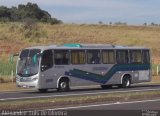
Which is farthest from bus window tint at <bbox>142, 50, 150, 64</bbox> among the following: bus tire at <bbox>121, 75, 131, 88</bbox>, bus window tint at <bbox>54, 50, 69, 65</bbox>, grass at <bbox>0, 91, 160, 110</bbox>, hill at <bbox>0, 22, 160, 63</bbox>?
hill at <bbox>0, 22, 160, 63</bbox>

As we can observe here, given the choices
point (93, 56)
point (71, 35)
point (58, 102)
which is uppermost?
point (71, 35)

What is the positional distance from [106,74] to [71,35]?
58206 mm

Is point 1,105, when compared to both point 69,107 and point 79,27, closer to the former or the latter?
point 69,107

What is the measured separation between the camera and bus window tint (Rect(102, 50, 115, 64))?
123 feet

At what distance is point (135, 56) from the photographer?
39.3 meters

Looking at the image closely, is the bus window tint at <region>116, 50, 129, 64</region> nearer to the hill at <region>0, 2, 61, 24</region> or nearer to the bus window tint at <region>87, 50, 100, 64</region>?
the bus window tint at <region>87, 50, 100, 64</region>

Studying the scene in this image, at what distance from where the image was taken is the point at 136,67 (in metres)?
39.2

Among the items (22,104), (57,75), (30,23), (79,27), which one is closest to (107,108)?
(22,104)

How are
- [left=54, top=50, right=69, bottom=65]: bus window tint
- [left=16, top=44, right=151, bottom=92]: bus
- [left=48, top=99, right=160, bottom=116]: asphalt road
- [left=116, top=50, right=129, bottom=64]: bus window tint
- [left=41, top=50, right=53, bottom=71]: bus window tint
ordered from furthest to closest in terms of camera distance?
[left=116, top=50, right=129, bottom=64]: bus window tint → [left=54, top=50, right=69, bottom=65]: bus window tint → [left=16, top=44, right=151, bottom=92]: bus → [left=41, top=50, right=53, bottom=71]: bus window tint → [left=48, top=99, right=160, bottom=116]: asphalt road

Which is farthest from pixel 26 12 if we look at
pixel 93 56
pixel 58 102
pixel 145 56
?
pixel 58 102

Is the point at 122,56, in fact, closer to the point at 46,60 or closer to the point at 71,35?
the point at 46,60

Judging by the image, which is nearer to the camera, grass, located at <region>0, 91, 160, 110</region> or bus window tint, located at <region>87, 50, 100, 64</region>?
grass, located at <region>0, 91, 160, 110</region>

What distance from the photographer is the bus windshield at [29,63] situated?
33.5 metres

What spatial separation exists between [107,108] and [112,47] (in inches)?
655
